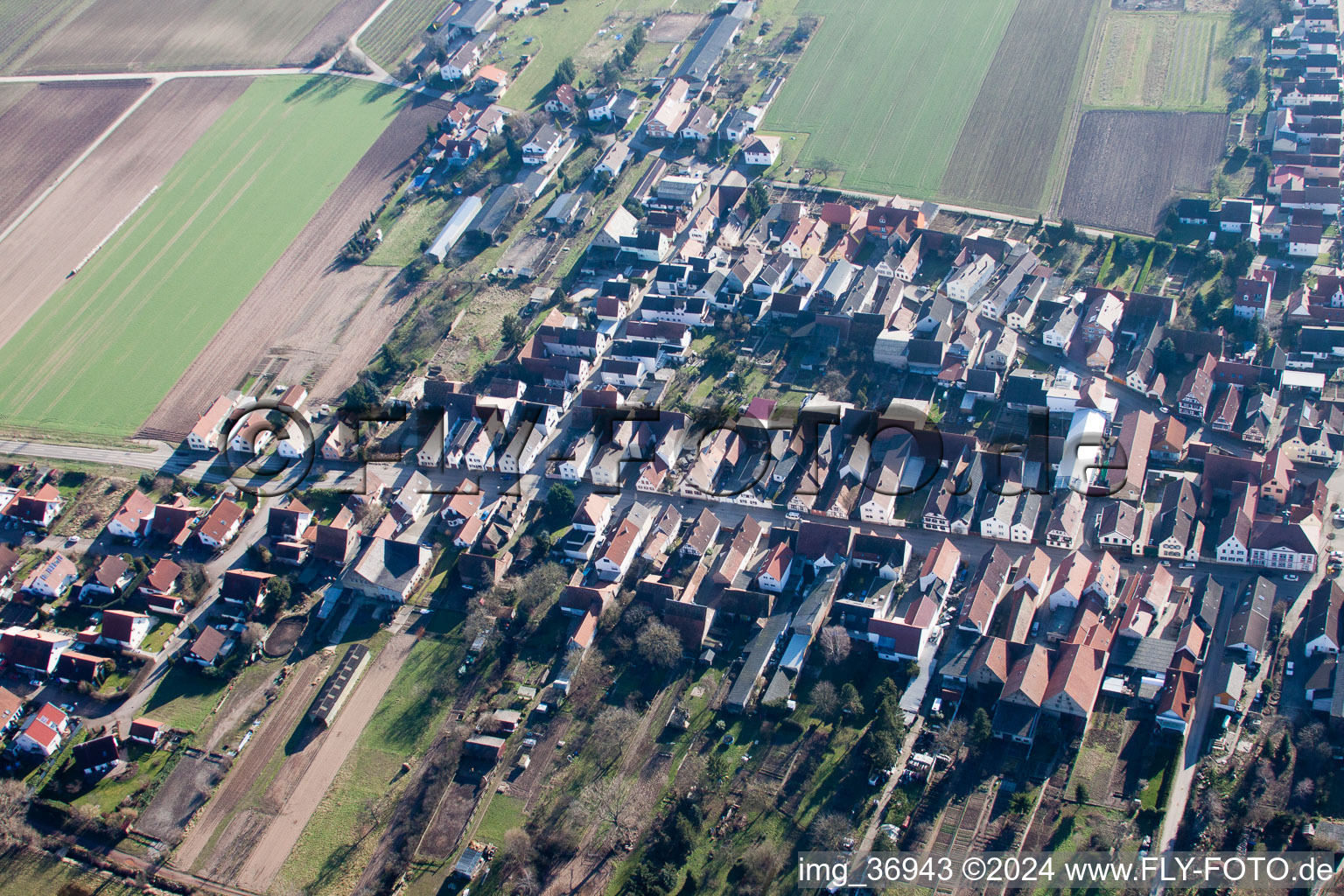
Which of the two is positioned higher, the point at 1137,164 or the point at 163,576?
the point at 1137,164

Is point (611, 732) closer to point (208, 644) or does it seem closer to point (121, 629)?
point (208, 644)

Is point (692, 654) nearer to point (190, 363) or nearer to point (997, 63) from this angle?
point (190, 363)

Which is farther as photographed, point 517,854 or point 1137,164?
point 1137,164

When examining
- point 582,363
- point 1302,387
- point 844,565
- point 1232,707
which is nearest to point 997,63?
point 1302,387

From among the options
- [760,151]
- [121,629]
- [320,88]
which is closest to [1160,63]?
[760,151]

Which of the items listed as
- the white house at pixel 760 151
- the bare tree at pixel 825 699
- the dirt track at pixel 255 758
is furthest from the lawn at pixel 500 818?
the white house at pixel 760 151

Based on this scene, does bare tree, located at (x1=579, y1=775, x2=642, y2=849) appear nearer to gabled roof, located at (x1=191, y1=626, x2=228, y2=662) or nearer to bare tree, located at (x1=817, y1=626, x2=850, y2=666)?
bare tree, located at (x1=817, y1=626, x2=850, y2=666)
